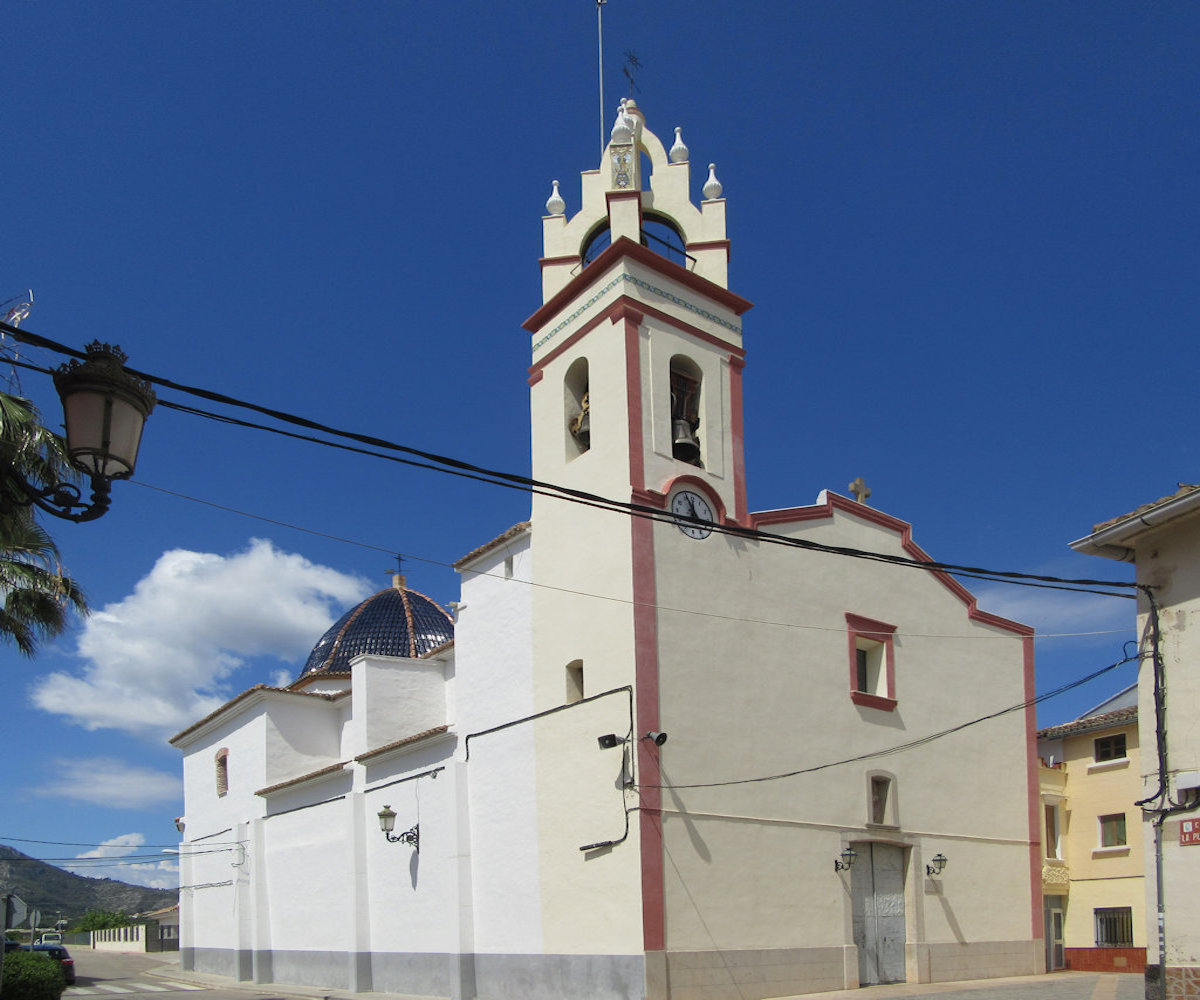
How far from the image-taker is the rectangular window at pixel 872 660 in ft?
69.0

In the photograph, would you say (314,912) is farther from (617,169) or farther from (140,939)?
(140,939)

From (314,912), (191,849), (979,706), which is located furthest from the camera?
(191,849)

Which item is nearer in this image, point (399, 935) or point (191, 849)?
point (399, 935)

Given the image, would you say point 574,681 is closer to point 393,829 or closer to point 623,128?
point 393,829

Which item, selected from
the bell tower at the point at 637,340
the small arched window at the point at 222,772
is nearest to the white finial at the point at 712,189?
the bell tower at the point at 637,340

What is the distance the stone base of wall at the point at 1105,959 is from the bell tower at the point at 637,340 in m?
13.0

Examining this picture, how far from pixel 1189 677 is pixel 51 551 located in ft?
47.6

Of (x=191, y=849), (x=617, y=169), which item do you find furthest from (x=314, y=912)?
(x=617, y=169)

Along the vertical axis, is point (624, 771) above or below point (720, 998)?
above

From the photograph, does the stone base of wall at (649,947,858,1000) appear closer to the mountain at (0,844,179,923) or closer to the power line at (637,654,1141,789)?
the power line at (637,654,1141,789)

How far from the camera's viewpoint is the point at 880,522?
22.9m

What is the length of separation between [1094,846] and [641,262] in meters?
16.5

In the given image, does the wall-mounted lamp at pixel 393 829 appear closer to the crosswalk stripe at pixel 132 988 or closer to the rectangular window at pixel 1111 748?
the crosswalk stripe at pixel 132 988

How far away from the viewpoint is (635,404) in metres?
19.2
